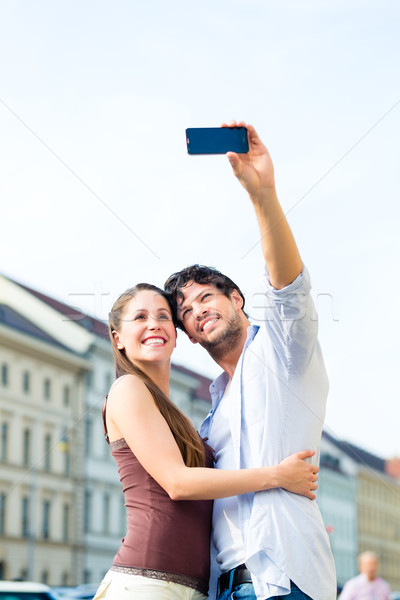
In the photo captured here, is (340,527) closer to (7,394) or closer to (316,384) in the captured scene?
(7,394)

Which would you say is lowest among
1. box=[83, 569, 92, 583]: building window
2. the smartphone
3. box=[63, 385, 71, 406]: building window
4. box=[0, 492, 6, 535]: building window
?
the smartphone

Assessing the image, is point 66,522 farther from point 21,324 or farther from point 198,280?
point 198,280

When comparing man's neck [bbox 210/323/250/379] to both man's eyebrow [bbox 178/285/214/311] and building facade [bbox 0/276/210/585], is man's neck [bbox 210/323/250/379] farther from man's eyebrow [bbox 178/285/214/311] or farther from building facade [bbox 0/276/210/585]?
building facade [bbox 0/276/210/585]

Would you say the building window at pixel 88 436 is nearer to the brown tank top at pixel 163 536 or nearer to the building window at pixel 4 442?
the building window at pixel 4 442

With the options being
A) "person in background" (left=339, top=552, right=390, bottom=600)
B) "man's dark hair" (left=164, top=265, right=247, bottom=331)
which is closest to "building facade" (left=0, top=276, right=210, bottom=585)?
"person in background" (left=339, top=552, right=390, bottom=600)

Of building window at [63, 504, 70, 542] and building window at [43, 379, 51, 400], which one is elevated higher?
building window at [43, 379, 51, 400]

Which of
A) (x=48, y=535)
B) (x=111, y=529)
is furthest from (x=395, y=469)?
(x=48, y=535)

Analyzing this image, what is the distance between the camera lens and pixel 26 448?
4450 centimetres

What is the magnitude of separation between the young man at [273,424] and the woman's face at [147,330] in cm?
26

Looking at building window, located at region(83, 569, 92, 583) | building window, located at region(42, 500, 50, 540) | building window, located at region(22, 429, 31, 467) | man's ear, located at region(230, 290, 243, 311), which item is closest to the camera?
man's ear, located at region(230, 290, 243, 311)

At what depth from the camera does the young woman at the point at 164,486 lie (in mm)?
2518

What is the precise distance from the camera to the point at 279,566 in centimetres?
239

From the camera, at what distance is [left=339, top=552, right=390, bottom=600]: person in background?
31.0 feet

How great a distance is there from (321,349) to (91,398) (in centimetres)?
4687
